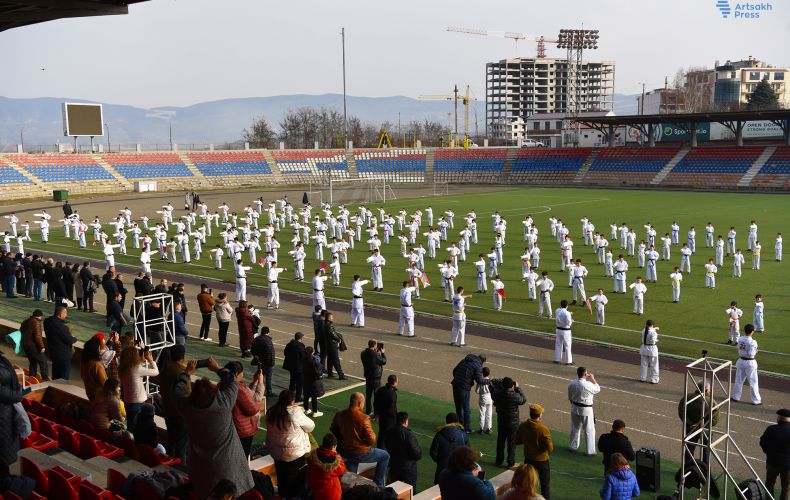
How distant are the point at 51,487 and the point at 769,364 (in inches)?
603

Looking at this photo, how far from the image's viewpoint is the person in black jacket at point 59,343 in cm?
1241

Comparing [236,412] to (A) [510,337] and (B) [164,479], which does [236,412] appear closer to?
(B) [164,479]

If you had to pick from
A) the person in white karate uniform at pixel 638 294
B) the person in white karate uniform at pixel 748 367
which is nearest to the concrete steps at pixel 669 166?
the person in white karate uniform at pixel 638 294

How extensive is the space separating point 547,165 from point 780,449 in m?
72.3

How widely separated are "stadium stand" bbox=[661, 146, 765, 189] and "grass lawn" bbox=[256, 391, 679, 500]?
191 ft

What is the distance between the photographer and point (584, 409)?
11391 mm

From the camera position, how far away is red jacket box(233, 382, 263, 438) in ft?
26.5

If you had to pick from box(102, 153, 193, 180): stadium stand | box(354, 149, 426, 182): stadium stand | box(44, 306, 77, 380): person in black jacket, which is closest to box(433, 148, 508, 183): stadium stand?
box(354, 149, 426, 182): stadium stand

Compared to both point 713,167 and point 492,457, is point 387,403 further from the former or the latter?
point 713,167

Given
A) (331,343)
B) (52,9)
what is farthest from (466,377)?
(52,9)

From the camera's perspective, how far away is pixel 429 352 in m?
17.6

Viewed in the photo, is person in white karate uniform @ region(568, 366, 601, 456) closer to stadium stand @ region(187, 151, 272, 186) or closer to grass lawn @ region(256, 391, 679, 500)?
grass lawn @ region(256, 391, 679, 500)

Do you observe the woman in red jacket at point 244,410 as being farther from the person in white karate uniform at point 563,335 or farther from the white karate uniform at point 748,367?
the white karate uniform at point 748,367

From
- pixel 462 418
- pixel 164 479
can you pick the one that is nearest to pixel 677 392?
pixel 462 418
